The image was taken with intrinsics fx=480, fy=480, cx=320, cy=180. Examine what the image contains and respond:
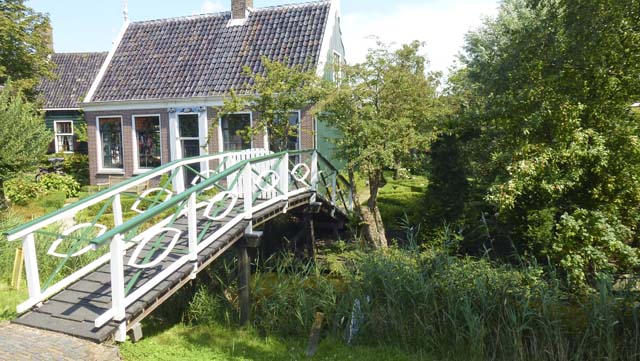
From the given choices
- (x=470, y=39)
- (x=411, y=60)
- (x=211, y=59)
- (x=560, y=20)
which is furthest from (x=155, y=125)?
(x=560, y=20)

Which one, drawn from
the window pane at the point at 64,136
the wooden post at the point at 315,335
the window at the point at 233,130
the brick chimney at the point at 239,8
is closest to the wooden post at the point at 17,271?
the wooden post at the point at 315,335

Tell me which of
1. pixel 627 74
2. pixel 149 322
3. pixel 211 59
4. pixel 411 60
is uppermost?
pixel 211 59

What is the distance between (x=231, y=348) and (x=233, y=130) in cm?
1049

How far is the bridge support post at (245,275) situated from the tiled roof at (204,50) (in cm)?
922

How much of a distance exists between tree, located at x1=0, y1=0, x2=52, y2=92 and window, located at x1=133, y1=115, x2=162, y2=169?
13.1 ft

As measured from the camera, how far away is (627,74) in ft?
24.7

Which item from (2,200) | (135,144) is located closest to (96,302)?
(2,200)

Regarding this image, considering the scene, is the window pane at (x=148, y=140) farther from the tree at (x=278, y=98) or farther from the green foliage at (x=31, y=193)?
the tree at (x=278, y=98)

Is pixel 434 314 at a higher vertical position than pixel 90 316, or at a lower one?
lower

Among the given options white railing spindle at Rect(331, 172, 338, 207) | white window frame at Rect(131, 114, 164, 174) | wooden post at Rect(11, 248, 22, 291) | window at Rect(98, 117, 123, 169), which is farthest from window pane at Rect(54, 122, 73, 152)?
wooden post at Rect(11, 248, 22, 291)

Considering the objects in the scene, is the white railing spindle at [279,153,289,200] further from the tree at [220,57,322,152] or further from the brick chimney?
the brick chimney

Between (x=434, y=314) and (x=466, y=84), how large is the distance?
12430 millimetres

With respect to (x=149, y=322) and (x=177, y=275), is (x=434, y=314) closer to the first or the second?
(x=177, y=275)

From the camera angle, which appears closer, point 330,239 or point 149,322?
point 149,322
